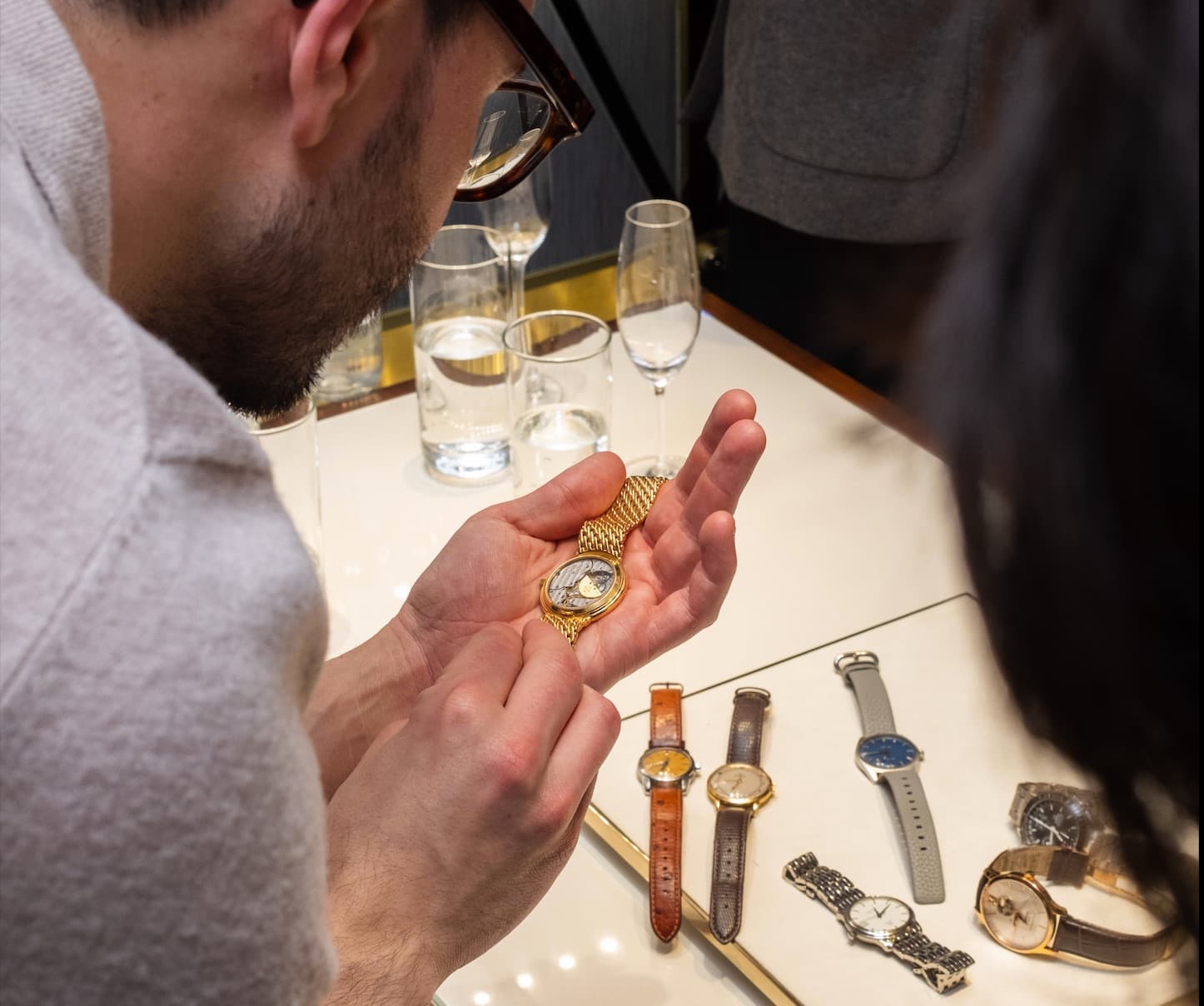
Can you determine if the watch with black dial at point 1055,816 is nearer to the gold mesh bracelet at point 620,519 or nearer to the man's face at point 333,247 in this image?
the gold mesh bracelet at point 620,519

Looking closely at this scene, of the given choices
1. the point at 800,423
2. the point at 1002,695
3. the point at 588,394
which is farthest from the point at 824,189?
the point at 1002,695

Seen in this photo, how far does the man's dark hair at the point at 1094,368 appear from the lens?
32cm

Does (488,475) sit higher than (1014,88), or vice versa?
(1014,88)

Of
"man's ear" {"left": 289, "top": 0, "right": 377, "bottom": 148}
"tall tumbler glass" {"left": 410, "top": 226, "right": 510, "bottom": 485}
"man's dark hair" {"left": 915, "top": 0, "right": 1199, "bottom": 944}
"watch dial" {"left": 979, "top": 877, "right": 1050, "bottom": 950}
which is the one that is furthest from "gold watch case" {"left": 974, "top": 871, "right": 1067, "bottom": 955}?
"tall tumbler glass" {"left": 410, "top": 226, "right": 510, "bottom": 485}

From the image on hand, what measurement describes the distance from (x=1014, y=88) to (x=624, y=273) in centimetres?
102

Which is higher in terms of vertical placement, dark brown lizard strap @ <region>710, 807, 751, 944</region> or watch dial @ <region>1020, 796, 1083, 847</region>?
watch dial @ <region>1020, 796, 1083, 847</region>

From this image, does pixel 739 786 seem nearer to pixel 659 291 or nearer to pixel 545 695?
pixel 545 695

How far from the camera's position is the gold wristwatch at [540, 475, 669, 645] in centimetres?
101

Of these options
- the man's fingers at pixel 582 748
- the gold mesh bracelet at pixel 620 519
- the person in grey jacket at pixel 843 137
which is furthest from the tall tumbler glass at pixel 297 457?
the person in grey jacket at pixel 843 137

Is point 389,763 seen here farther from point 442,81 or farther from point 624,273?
point 624,273

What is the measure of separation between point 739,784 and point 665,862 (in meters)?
0.08

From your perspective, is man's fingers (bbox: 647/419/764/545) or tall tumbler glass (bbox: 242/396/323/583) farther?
tall tumbler glass (bbox: 242/396/323/583)

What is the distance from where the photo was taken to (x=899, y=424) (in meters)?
0.50

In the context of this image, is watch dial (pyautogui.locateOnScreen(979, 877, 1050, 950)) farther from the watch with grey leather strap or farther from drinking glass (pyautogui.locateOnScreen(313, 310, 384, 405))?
drinking glass (pyautogui.locateOnScreen(313, 310, 384, 405))
